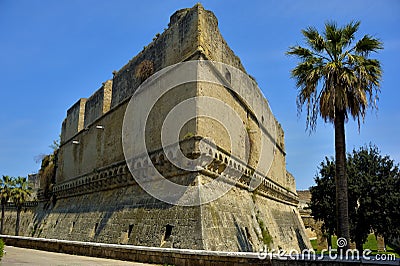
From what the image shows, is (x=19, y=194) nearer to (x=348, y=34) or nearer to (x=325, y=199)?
(x=325, y=199)

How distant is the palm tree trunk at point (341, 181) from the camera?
9898 millimetres

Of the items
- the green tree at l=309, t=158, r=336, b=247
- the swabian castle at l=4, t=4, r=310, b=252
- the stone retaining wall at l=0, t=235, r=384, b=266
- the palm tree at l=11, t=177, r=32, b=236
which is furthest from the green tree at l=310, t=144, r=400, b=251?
the palm tree at l=11, t=177, r=32, b=236

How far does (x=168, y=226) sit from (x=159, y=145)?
3511 mm

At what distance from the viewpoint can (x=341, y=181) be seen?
1041 centimetres

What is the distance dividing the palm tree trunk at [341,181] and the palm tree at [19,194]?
3501 centimetres

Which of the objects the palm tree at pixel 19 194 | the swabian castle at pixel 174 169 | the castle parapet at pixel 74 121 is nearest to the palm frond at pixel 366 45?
the swabian castle at pixel 174 169

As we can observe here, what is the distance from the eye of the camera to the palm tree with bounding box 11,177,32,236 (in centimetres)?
3691

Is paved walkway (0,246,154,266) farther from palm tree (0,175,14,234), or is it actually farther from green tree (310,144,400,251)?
palm tree (0,175,14,234)

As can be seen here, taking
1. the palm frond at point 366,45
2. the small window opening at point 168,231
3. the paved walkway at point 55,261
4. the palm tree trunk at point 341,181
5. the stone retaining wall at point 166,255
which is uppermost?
the palm frond at point 366,45

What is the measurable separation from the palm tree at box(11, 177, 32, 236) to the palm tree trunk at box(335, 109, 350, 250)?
35.0 metres

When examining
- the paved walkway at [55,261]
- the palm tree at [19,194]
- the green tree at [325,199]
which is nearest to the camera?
the paved walkway at [55,261]

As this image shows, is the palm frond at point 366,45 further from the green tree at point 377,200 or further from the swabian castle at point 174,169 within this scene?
the green tree at point 377,200

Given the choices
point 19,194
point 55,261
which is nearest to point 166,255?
point 55,261

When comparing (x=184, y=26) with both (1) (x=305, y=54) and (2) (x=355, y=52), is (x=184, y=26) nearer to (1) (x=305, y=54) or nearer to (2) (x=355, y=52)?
(1) (x=305, y=54)
